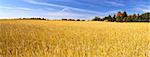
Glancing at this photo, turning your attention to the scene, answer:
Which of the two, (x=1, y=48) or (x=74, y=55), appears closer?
(x=74, y=55)

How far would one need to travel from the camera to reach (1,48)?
7.28 m

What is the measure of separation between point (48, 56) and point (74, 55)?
0.60 m

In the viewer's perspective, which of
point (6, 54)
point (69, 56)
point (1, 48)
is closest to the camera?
point (69, 56)

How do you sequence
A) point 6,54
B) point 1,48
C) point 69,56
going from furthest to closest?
point 1,48
point 6,54
point 69,56

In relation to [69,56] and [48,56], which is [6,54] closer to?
[48,56]

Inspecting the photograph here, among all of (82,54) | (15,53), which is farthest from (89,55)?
(15,53)

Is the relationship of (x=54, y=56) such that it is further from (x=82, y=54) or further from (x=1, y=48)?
(x=1, y=48)

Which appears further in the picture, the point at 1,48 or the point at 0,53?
the point at 1,48

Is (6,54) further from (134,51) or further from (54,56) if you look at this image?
(134,51)

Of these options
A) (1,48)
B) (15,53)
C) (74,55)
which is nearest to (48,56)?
(74,55)

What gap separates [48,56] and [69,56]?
1.60 ft

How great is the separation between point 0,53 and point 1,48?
2.27 ft

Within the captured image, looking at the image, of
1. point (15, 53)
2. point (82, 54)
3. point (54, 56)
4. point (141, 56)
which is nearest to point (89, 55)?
point (82, 54)

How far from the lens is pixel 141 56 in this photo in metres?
6.06
